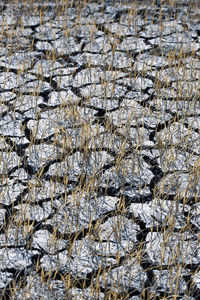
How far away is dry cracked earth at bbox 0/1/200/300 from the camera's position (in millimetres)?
2061

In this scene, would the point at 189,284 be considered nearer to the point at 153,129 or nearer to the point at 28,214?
the point at 28,214

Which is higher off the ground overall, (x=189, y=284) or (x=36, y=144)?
(x=36, y=144)

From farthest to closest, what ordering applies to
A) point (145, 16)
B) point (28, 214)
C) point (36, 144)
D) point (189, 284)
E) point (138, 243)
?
point (145, 16) < point (36, 144) < point (28, 214) < point (138, 243) < point (189, 284)

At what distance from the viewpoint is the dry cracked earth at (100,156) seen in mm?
2061

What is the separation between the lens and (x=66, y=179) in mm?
2434

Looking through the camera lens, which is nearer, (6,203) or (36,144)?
(6,203)

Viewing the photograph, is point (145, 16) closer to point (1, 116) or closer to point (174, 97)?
point (174, 97)

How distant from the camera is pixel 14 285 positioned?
1889 mm

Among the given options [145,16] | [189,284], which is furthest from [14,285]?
[145,16]

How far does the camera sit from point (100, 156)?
2699 mm

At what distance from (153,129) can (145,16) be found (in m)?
1.59

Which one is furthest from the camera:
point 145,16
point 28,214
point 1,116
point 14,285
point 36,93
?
point 145,16

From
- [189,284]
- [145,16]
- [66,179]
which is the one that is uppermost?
[145,16]

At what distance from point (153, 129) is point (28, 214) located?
0.92 meters
